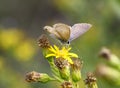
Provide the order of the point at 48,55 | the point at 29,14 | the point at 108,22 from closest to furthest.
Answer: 1. the point at 48,55
2. the point at 108,22
3. the point at 29,14

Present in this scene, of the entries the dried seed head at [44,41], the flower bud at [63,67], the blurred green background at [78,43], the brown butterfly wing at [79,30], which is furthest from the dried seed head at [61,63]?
the blurred green background at [78,43]

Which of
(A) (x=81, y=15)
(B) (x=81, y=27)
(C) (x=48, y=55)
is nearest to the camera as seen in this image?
(B) (x=81, y=27)

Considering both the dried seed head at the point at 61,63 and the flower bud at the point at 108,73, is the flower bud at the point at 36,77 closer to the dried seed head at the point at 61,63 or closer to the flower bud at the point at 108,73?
the dried seed head at the point at 61,63

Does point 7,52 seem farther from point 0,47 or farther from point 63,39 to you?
point 63,39

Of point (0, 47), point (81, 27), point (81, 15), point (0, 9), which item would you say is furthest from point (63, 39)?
point (0, 9)

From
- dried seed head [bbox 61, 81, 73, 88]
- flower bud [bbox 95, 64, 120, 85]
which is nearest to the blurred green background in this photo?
dried seed head [bbox 61, 81, 73, 88]

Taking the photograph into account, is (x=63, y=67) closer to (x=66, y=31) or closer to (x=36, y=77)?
(x=36, y=77)

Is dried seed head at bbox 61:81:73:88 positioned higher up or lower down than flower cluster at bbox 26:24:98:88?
lower down

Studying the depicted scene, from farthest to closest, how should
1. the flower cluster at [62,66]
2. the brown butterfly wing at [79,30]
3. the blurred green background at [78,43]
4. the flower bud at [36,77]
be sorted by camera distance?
the blurred green background at [78,43] → the flower bud at [36,77] → the flower cluster at [62,66] → the brown butterfly wing at [79,30]

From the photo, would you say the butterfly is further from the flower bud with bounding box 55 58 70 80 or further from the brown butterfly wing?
the flower bud with bounding box 55 58 70 80
